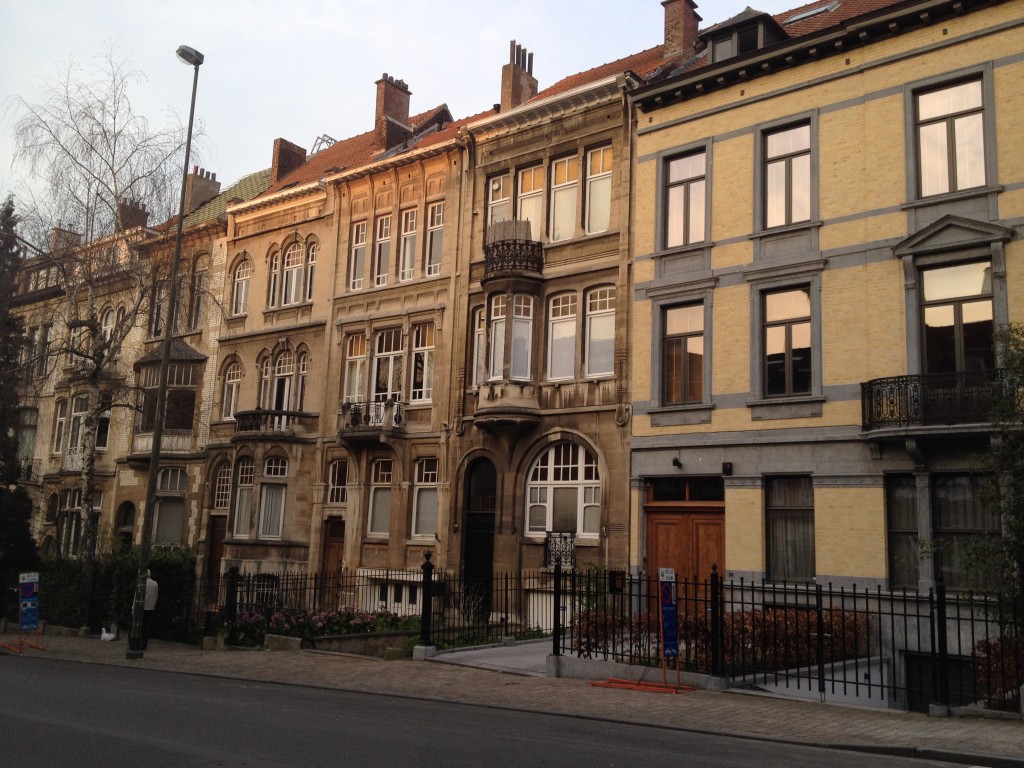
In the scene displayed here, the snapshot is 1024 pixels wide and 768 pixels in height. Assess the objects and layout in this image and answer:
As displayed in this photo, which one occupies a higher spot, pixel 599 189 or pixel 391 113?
pixel 391 113

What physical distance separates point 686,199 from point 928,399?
26.1 feet

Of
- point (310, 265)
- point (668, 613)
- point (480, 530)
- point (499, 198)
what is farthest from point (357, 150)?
point (668, 613)

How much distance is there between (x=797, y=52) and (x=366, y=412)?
613 inches

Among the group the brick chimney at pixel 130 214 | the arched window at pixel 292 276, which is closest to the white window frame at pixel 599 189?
the arched window at pixel 292 276

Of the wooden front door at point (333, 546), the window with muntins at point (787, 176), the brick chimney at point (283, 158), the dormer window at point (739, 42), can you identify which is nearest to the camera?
the window with muntins at point (787, 176)

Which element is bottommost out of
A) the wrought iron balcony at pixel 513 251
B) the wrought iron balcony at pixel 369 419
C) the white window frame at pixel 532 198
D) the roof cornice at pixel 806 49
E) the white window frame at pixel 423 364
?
the wrought iron balcony at pixel 369 419

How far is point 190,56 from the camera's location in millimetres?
22547

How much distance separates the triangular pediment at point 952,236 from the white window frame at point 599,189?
821cm

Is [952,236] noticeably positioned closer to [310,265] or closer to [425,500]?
[425,500]

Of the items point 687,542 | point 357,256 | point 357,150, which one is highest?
point 357,150

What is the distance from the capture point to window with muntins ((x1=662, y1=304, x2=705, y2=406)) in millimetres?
22047

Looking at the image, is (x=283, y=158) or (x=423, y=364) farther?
(x=283, y=158)

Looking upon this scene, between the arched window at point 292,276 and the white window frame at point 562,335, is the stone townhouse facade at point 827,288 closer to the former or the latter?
the white window frame at point 562,335

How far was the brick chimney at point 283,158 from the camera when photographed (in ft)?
125
